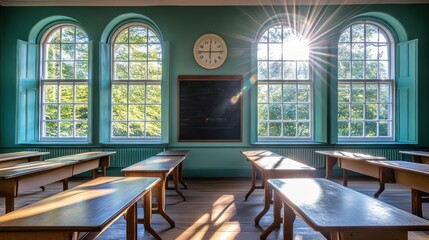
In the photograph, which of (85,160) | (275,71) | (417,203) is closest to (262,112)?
(275,71)

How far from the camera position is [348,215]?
3.86 feet

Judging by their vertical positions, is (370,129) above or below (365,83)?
below

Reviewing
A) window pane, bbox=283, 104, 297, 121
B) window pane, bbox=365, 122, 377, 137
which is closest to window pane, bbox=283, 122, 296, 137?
window pane, bbox=283, 104, 297, 121

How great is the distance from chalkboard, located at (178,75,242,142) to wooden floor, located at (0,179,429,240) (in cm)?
96

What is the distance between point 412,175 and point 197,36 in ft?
13.9

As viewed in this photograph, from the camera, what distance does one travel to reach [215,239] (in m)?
2.33

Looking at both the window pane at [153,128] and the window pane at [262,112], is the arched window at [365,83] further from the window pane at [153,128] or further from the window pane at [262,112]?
the window pane at [153,128]

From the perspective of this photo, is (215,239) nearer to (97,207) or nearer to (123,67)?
(97,207)

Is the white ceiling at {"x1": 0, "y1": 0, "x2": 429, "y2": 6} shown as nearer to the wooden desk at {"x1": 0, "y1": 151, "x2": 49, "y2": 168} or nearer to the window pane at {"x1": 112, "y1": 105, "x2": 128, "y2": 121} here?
the window pane at {"x1": 112, "y1": 105, "x2": 128, "y2": 121}

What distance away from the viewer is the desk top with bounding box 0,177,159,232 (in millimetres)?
1034

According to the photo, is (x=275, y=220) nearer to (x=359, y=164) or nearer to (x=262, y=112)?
(x=359, y=164)

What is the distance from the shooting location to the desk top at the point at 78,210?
1.03 meters

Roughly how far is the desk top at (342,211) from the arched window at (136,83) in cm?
411

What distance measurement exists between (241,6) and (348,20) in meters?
2.28
